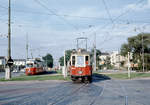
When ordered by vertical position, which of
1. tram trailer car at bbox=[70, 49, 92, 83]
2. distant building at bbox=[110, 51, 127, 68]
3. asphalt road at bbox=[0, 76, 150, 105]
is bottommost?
asphalt road at bbox=[0, 76, 150, 105]

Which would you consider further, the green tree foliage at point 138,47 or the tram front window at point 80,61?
the green tree foliage at point 138,47

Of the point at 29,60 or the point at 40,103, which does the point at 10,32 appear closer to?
the point at 29,60

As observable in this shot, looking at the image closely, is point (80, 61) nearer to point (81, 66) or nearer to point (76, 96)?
point (81, 66)

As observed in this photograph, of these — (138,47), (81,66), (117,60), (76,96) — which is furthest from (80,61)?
(117,60)

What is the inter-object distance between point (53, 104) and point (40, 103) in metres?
0.72

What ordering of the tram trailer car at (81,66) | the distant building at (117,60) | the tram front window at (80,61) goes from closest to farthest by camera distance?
the tram trailer car at (81,66) → the tram front window at (80,61) → the distant building at (117,60)

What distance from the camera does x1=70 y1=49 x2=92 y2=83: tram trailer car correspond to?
23781 millimetres

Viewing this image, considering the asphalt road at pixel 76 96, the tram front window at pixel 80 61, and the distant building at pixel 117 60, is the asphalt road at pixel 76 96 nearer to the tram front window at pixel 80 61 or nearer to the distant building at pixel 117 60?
the tram front window at pixel 80 61

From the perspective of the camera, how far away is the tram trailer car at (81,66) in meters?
23.8

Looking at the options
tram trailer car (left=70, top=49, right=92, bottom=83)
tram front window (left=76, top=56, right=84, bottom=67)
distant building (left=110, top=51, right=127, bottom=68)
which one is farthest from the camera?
distant building (left=110, top=51, right=127, bottom=68)

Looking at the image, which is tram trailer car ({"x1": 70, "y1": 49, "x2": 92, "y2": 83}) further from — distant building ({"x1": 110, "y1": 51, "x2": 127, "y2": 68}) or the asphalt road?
distant building ({"x1": 110, "y1": 51, "x2": 127, "y2": 68})

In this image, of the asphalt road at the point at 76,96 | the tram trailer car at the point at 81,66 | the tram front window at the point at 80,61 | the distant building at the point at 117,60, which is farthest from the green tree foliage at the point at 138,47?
the asphalt road at the point at 76,96

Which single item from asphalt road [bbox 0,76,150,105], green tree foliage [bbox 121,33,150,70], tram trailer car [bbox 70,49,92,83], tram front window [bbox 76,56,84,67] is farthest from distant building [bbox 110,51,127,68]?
asphalt road [bbox 0,76,150,105]

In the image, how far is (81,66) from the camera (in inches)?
941
